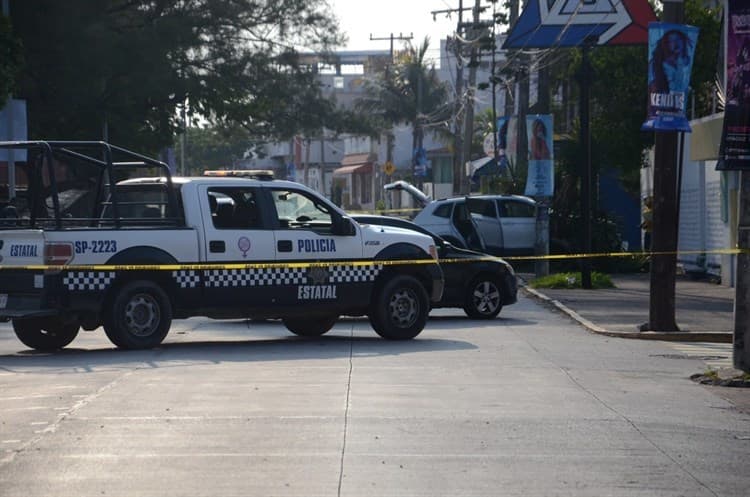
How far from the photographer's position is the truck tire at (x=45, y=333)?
1644cm

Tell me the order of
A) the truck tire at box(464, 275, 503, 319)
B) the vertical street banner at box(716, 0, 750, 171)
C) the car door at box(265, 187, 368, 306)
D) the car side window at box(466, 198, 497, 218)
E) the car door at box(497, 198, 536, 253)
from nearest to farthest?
the vertical street banner at box(716, 0, 750, 171)
the car door at box(265, 187, 368, 306)
the truck tire at box(464, 275, 503, 319)
the car door at box(497, 198, 536, 253)
the car side window at box(466, 198, 497, 218)

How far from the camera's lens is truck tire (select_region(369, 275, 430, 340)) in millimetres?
17266

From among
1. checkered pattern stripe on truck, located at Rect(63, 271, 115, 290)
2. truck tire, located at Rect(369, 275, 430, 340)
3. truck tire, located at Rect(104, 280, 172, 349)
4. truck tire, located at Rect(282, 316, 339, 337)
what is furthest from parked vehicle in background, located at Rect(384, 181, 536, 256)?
checkered pattern stripe on truck, located at Rect(63, 271, 115, 290)

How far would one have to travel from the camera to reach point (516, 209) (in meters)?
33.6

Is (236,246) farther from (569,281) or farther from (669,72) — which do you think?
(569,281)

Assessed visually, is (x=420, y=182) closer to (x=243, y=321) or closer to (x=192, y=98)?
(x=192, y=98)

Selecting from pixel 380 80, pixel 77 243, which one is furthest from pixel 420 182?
pixel 77 243

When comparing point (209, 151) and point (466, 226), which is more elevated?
point (209, 151)

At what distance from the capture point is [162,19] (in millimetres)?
39000

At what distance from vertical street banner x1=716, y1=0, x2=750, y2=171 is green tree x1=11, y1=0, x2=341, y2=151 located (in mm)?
24550

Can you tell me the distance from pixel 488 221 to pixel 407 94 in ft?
182

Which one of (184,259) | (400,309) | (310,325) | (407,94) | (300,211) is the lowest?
(310,325)

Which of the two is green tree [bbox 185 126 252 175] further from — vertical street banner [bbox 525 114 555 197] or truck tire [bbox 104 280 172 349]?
truck tire [bbox 104 280 172 349]

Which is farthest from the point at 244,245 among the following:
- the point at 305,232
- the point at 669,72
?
the point at 669,72
